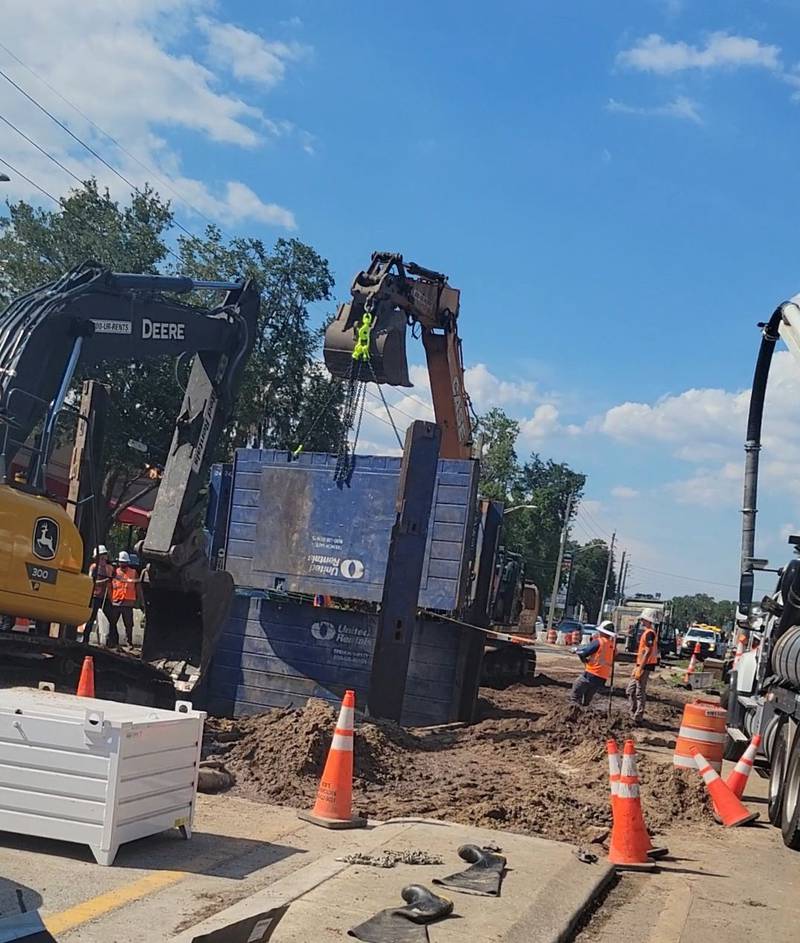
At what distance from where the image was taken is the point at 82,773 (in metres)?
6.09

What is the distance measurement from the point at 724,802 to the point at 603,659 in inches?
193

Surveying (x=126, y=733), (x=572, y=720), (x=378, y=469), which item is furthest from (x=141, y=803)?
(x=572, y=720)

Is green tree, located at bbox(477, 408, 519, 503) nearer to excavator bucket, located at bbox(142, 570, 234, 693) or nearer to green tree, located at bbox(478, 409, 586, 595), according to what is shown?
green tree, located at bbox(478, 409, 586, 595)

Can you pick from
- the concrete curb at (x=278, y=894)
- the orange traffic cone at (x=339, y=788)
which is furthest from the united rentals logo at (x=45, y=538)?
the concrete curb at (x=278, y=894)

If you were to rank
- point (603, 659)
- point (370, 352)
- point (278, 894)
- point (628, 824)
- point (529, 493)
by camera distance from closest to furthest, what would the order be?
point (278, 894) → point (628, 824) → point (370, 352) → point (603, 659) → point (529, 493)

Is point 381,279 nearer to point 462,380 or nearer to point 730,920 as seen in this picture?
point 462,380

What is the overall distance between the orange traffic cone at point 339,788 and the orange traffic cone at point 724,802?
3359mm

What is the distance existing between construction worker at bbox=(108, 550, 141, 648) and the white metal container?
1207 cm

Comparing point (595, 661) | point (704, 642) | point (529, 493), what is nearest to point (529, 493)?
point (529, 493)

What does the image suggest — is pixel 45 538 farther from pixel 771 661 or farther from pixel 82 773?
pixel 771 661

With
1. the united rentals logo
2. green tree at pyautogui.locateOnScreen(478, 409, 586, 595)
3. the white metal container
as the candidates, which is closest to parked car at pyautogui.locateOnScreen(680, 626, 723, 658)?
green tree at pyautogui.locateOnScreen(478, 409, 586, 595)

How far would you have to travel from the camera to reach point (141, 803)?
20.7ft

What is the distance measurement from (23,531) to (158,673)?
2.80m

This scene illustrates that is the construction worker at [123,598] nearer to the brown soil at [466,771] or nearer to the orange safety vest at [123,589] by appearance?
the orange safety vest at [123,589]
